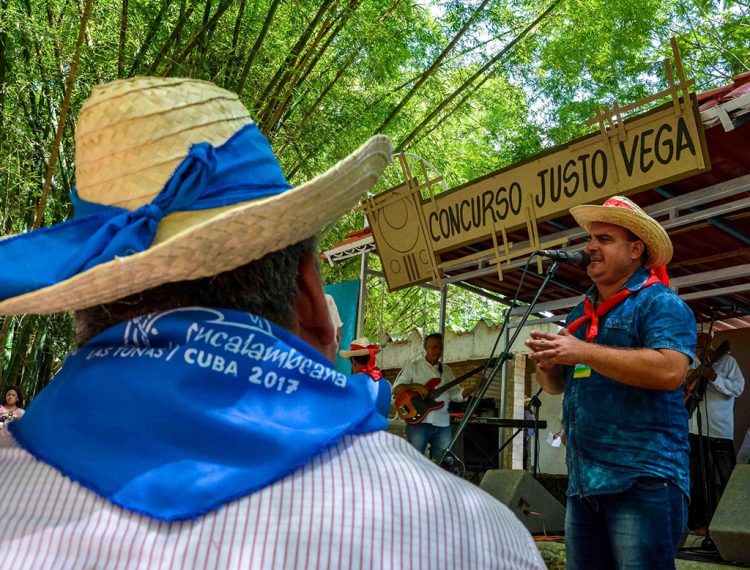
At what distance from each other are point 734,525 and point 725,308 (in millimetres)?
3411

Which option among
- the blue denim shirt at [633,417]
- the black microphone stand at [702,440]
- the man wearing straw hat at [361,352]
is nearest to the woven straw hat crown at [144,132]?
the blue denim shirt at [633,417]

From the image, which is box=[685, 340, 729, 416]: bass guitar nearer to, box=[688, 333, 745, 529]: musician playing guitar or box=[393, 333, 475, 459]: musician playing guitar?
box=[688, 333, 745, 529]: musician playing guitar

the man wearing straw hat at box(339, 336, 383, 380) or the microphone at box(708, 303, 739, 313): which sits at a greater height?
the microphone at box(708, 303, 739, 313)

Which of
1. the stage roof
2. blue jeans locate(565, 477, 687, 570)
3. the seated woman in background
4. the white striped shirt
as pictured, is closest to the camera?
the white striped shirt

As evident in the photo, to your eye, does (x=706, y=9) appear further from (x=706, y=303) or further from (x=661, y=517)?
(x=661, y=517)

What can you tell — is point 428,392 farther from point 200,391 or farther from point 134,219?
point 200,391

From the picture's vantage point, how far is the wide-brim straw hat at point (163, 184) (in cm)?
94

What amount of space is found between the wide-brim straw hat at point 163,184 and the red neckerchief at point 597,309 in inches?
66.3

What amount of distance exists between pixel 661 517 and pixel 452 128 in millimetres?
12817

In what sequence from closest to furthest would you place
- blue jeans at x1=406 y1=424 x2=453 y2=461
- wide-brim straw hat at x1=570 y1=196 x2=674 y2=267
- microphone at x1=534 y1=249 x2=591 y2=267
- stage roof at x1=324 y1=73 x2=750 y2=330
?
wide-brim straw hat at x1=570 y1=196 x2=674 y2=267
microphone at x1=534 y1=249 x2=591 y2=267
stage roof at x1=324 y1=73 x2=750 y2=330
blue jeans at x1=406 y1=424 x2=453 y2=461

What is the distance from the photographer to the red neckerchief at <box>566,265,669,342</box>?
265cm

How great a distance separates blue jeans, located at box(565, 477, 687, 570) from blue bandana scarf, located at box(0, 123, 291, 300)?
1.77 m

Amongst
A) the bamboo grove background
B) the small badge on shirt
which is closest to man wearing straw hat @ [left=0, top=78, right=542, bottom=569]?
the small badge on shirt

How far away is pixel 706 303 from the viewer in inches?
269
